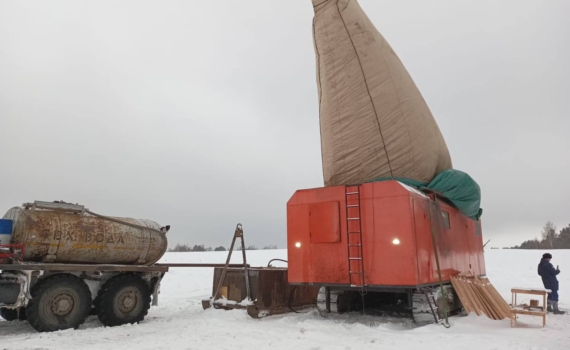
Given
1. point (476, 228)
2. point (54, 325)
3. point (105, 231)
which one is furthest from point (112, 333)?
point (476, 228)

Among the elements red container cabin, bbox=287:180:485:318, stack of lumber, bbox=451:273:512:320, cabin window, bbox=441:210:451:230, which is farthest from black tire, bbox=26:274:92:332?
cabin window, bbox=441:210:451:230

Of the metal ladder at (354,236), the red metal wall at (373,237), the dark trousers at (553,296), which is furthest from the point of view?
the dark trousers at (553,296)

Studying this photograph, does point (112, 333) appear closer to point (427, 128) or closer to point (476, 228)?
point (427, 128)

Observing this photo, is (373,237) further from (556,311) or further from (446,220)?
(556,311)

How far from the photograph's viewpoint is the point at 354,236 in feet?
25.8

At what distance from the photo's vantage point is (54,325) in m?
7.27

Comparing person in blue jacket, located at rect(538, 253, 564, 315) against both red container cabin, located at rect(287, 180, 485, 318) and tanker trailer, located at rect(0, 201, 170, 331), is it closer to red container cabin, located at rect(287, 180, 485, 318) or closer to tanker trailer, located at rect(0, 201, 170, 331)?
red container cabin, located at rect(287, 180, 485, 318)

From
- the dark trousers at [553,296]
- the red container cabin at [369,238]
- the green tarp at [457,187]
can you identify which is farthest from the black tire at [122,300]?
the dark trousers at [553,296]

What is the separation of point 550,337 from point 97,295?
27.3ft

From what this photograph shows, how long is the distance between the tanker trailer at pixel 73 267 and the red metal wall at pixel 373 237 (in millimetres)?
3407

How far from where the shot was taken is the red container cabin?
24.0ft

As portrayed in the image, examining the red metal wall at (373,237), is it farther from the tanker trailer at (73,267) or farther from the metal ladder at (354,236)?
the tanker trailer at (73,267)

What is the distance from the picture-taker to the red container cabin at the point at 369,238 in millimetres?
7312

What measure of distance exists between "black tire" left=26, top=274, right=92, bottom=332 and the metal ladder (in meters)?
5.25
